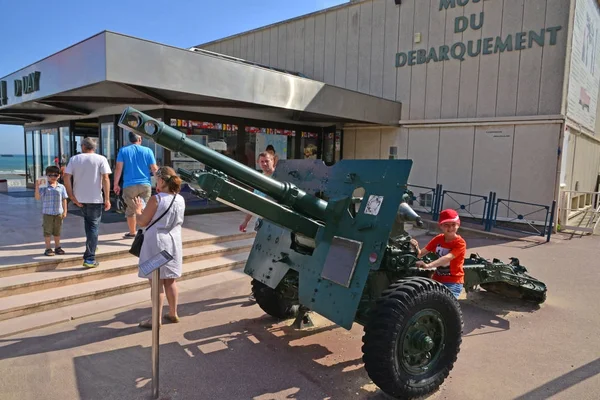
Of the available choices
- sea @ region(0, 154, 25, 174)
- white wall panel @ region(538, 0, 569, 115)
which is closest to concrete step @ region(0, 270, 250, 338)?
white wall panel @ region(538, 0, 569, 115)

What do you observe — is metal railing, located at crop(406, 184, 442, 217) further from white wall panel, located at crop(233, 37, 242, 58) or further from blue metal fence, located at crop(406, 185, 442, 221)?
white wall panel, located at crop(233, 37, 242, 58)

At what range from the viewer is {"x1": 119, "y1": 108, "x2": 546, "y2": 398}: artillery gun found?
291 centimetres

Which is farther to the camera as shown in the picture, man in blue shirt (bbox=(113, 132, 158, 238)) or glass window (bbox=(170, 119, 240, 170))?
glass window (bbox=(170, 119, 240, 170))

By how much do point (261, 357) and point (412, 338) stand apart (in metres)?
1.35

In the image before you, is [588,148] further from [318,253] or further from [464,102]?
[318,253]

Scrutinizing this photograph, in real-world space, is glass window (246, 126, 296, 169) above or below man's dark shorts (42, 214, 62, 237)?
above

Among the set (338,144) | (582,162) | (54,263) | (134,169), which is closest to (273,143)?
(338,144)

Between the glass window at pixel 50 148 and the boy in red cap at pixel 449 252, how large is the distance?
12475 millimetres

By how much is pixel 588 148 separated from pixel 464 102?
229 inches

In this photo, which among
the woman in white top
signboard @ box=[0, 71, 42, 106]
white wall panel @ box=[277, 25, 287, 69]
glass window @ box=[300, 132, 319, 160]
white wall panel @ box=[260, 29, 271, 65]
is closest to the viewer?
the woman in white top

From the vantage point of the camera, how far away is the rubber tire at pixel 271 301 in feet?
14.0

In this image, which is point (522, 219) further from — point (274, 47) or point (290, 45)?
point (274, 47)

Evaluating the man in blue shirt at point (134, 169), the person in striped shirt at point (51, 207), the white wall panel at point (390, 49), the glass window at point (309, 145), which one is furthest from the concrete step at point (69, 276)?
the white wall panel at point (390, 49)

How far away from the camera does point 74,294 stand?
4641mm
